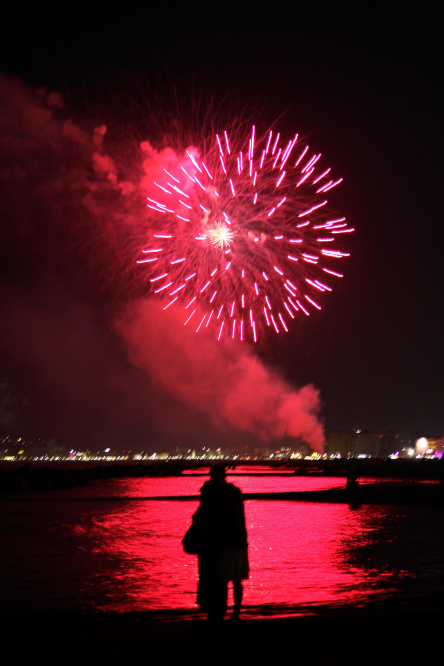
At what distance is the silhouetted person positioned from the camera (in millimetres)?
6375

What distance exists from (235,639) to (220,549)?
811mm

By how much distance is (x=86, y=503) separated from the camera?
2544cm

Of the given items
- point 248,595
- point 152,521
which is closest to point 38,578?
point 248,595

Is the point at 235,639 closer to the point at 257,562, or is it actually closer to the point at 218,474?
the point at 218,474

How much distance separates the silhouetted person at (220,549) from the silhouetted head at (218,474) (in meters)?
0.07

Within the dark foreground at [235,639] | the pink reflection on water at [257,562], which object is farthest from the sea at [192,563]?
the dark foreground at [235,639]

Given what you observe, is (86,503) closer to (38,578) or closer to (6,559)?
(6,559)

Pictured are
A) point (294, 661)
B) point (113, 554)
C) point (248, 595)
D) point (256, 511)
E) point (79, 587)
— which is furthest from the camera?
point (256, 511)

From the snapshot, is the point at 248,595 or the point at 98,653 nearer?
the point at 98,653

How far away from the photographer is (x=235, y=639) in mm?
6000

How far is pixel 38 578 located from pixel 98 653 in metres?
4.22

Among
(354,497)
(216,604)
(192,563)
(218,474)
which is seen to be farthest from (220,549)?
(354,497)

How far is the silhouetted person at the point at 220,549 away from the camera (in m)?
6.38

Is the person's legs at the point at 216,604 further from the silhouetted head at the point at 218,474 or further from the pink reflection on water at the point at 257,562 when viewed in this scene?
the pink reflection on water at the point at 257,562
